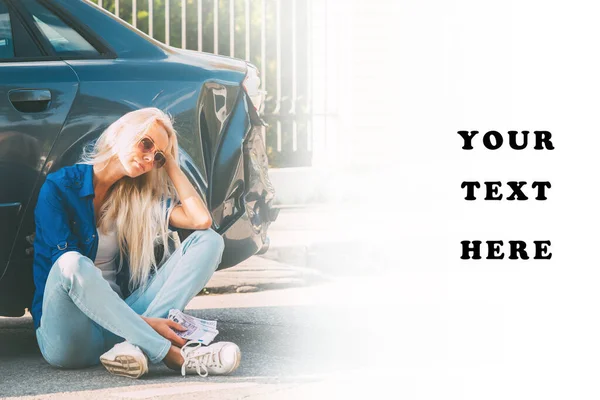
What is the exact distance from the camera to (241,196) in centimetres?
471

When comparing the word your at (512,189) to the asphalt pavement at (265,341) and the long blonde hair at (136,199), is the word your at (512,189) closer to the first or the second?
the asphalt pavement at (265,341)

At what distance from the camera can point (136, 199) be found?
4301mm

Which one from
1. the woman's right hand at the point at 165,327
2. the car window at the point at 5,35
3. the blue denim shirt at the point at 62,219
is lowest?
the woman's right hand at the point at 165,327

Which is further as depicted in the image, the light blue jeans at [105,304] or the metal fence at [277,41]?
the metal fence at [277,41]

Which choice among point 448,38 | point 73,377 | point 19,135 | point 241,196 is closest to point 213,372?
point 73,377

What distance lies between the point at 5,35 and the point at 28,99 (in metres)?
0.36

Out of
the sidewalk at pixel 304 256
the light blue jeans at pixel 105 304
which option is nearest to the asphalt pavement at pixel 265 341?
the sidewalk at pixel 304 256

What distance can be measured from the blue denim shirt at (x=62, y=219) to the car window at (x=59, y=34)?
0.55m

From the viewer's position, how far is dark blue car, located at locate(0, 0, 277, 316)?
14.2 feet

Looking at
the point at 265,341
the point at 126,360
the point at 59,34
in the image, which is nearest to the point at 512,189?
the point at 265,341

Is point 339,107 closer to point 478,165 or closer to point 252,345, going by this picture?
point 478,165

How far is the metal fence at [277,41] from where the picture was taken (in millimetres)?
10500

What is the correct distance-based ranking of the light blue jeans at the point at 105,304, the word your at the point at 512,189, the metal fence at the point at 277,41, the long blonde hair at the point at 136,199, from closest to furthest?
the light blue jeans at the point at 105,304 < the long blonde hair at the point at 136,199 < the word your at the point at 512,189 < the metal fence at the point at 277,41

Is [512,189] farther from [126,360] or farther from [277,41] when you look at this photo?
[277,41]
